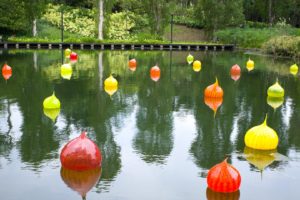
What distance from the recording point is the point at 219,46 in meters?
44.8

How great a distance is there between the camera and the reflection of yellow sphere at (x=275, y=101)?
16.2 meters

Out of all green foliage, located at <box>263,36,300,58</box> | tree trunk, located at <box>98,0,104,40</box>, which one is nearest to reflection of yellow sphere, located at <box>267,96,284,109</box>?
green foliage, located at <box>263,36,300,58</box>

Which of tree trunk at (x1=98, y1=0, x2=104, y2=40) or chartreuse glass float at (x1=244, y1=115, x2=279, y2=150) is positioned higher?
tree trunk at (x1=98, y1=0, x2=104, y2=40)

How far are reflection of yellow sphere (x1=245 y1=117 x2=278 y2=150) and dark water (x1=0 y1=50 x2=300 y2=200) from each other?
268mm

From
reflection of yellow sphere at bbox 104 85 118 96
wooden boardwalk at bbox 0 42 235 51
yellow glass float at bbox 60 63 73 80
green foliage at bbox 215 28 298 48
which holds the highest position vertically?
green foliage at bbox 215 28 298 48

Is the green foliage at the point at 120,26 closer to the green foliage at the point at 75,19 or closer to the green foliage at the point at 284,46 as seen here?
the green foliage at the point at 75,19

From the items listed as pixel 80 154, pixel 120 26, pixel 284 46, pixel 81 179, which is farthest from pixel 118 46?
pixel 81 179

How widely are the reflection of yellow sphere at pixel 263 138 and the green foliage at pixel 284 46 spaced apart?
26247 mm

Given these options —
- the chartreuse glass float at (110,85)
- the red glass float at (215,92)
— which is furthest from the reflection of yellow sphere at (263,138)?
the chartreuse glass float at (110,85)

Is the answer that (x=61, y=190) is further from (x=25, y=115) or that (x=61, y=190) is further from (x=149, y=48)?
(x=149, y=48)

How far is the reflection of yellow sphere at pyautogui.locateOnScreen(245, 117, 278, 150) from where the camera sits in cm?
1059

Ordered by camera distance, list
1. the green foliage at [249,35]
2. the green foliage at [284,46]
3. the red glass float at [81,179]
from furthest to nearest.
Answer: the green foliage at [249,35]
the green foliage at [284,46]
the red glass float at [81,179]

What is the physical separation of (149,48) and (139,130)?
103 feet

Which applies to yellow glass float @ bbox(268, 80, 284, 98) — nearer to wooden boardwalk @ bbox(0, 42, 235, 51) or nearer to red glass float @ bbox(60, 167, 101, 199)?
red glass float @ bbox(60, 167, 101, 199)
